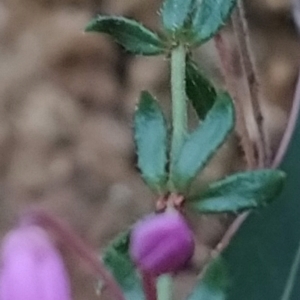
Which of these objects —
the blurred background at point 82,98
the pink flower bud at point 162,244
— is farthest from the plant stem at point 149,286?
the blurred background at point 82,98

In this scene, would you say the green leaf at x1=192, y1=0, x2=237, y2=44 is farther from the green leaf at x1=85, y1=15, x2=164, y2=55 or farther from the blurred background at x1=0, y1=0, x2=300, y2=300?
the blurred background at x1=0, y1=0, x2=300, y2=300

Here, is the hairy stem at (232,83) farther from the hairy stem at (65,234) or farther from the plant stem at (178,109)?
the hairy stem at (65,234)

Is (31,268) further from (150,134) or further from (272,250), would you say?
(272,250)

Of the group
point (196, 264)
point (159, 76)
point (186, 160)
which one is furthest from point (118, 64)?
point (186, 160)

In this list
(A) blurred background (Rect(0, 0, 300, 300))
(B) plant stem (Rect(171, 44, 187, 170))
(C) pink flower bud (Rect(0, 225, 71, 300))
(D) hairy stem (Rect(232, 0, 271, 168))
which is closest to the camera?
(C) pink flower bud (Rect(0, 225, 71, 300))

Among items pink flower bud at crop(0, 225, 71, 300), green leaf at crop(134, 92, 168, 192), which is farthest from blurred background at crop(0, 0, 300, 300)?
pink flower bud at crop(0, 225, 71, 300)

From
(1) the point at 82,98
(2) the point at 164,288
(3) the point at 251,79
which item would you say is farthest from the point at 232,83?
(1) the point at 82,98
